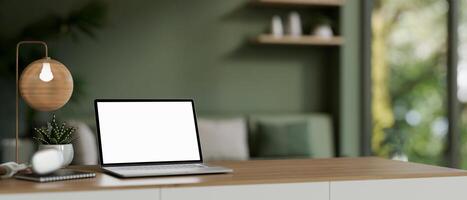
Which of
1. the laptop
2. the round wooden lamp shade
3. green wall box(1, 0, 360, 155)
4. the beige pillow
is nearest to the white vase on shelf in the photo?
green wall box(1, 0, 360, 155)

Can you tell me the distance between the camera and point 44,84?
2033 millimetres

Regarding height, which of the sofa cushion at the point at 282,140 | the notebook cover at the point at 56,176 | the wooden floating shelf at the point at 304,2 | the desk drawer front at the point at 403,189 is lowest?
the sofa cushion at the point at 282,140

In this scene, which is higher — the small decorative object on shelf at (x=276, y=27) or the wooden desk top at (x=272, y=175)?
the small decorative object on shelf at (x=276, y=27)

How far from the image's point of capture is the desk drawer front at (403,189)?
1928 millimetres

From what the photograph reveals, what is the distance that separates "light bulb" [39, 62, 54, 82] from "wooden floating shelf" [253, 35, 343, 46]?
316 cm

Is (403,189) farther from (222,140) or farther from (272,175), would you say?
(222,140)

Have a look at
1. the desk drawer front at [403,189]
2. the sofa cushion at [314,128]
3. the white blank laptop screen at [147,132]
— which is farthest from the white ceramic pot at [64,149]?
the sofa cushion at [314,128]

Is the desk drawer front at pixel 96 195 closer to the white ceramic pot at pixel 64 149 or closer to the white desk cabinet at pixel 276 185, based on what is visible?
the white desk cabinet at pixel 276 185

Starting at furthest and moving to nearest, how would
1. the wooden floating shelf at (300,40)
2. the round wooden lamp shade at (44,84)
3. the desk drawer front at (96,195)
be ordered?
the wooden floating shelf at (300,40) < the round wooden lamp shade at (44,84) < the desk drawer front at (96,195)

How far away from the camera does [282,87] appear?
17.8ft

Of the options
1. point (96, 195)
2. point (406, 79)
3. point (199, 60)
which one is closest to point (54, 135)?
point (96, 195)

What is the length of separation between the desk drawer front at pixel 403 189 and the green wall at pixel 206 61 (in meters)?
3.26

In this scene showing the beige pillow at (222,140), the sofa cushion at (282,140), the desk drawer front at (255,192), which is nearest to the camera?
the desk drawer front at (255,192)

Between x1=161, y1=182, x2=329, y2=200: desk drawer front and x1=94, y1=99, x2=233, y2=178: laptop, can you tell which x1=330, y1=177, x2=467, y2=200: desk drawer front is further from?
x1=94, y1=99, x2=233, y2=178: laptop
